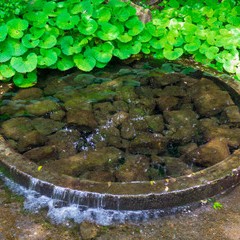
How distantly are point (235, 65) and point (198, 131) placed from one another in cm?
166

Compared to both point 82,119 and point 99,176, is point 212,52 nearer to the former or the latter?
point 82,119

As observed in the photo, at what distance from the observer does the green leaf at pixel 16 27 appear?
5.84 meters

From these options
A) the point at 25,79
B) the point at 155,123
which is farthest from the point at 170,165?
the point at 25,79

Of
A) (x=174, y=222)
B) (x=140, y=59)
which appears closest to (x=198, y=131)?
(x=174, y=222)

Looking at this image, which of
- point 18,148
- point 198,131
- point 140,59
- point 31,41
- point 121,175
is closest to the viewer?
point 121,175

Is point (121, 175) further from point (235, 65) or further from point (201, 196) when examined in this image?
point (235, 65)

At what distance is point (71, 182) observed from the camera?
4.06 m

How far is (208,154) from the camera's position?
15.1ft

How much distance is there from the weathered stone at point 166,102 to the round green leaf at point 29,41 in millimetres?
1794

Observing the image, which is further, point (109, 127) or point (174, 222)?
point (109, 127)

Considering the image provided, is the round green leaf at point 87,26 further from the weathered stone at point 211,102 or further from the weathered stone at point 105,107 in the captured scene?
the weathered stone at point 211,102

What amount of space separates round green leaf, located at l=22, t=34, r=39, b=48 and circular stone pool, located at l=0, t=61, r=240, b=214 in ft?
1.73

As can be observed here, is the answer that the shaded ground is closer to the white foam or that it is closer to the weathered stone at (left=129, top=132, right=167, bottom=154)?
the white foam

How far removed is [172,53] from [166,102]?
1.16m
